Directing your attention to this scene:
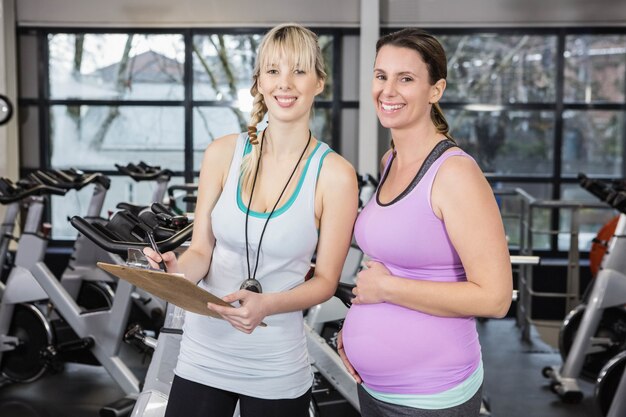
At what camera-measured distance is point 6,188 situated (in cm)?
453

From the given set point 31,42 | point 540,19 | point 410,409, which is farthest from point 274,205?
point 31,42

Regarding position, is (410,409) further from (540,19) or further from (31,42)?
(31,42)

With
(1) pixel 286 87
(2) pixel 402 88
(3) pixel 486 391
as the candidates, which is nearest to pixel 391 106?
(2) pixel 402 88

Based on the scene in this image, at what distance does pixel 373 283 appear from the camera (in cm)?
159

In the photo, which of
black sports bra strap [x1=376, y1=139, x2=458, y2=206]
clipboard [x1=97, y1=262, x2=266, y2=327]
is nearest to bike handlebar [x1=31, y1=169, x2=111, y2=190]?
clipboard [x1=97, y1=262, x2=266, y2=327]

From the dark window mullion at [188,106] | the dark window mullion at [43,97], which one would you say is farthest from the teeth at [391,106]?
the dark window mullion at [43,97]

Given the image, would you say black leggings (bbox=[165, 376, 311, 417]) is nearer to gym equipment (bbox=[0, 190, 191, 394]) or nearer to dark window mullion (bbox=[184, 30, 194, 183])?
gym equipment (bbox=[0, 190, 191, 394])

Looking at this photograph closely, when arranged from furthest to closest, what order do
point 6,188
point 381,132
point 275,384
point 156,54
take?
1. point 156,54
2. point 381,132
3. point 6,188
4. point 275,384

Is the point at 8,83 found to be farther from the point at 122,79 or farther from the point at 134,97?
the point at 134,97

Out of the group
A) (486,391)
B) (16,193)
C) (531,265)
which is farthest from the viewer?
(531,265)

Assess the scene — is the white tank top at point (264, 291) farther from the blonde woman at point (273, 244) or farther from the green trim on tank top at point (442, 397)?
the green trim on tank top at point (442, 397)

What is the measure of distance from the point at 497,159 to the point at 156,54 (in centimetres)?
322

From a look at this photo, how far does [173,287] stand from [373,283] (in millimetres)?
364

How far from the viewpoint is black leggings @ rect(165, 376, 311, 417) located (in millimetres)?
1774
